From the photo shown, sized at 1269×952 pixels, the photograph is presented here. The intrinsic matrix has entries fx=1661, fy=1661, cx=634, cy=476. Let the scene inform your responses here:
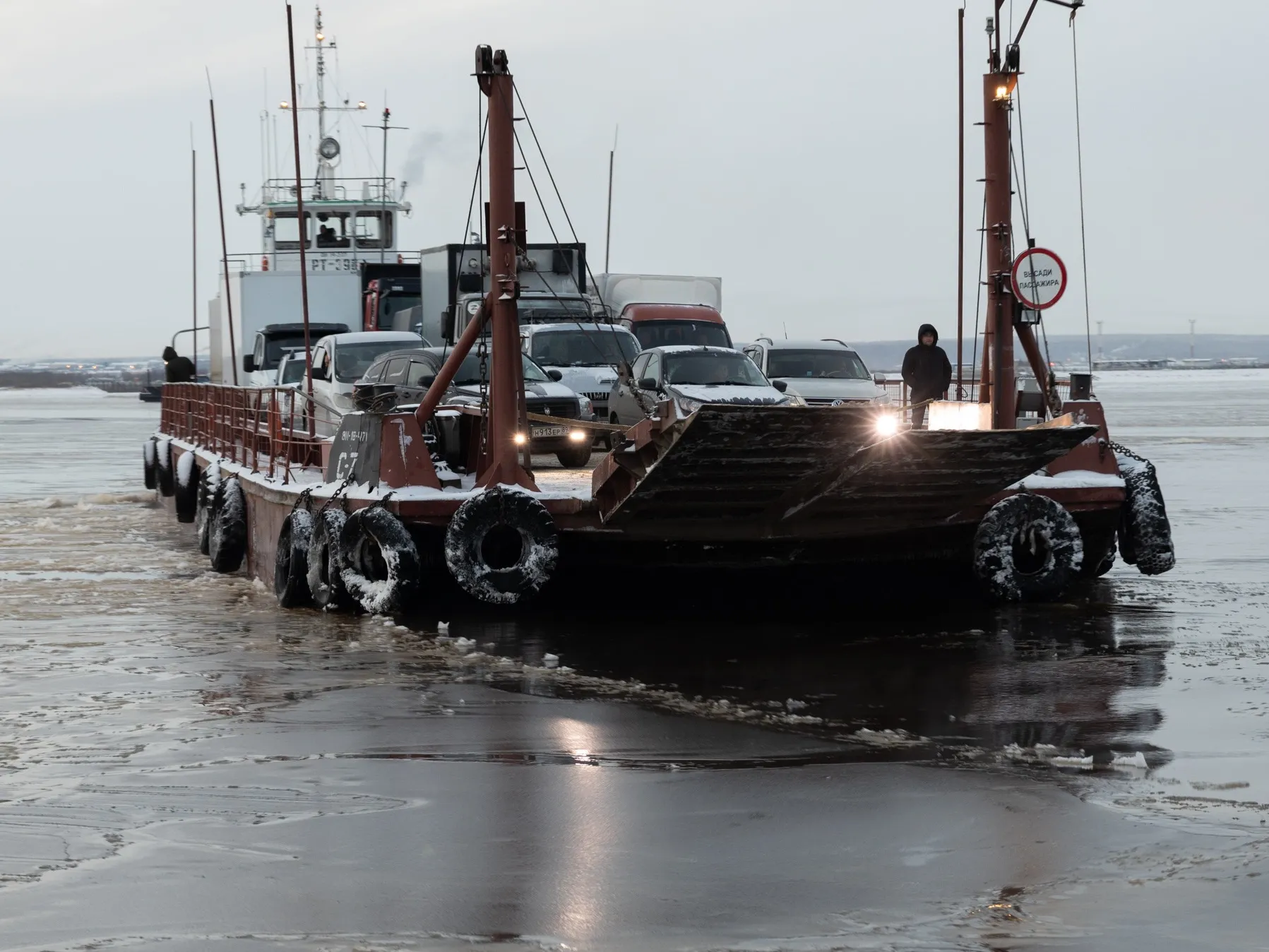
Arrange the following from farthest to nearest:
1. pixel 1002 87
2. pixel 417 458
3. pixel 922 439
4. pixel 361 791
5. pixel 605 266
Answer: pixel 605 266 < pixel 1002 87 < pixel 417 458 < pixel 922 439 < pixel 361 791

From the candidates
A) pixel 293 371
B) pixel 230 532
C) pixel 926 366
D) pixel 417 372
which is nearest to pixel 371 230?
pixel 293 371

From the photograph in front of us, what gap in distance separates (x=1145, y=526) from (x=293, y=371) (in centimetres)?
1209

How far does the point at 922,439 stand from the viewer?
37.4 ft

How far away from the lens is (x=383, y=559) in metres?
12.7

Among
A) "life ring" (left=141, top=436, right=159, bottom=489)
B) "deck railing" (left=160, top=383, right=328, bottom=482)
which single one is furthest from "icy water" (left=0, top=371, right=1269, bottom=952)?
"life ring" (left=141, top=436, right=159, bottom=489)

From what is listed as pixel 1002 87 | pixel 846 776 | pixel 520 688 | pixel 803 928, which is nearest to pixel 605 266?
pixel 1002 87

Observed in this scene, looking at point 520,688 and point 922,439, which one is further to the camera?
point 922,439

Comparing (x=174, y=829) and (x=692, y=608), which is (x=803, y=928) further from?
(x=692, y=608)

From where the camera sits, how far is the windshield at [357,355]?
Answer: 743 inches

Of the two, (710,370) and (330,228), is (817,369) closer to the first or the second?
(710,370)

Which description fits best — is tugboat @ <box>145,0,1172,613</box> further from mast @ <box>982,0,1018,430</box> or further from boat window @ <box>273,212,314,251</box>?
boat window @ <box>273,212,314,251</box>

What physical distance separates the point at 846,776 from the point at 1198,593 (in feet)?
23.6

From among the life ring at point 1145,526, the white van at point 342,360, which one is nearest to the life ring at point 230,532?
the white van at point 342,360

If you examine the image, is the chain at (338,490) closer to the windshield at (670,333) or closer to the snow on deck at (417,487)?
the snow on deck at (417,487)
